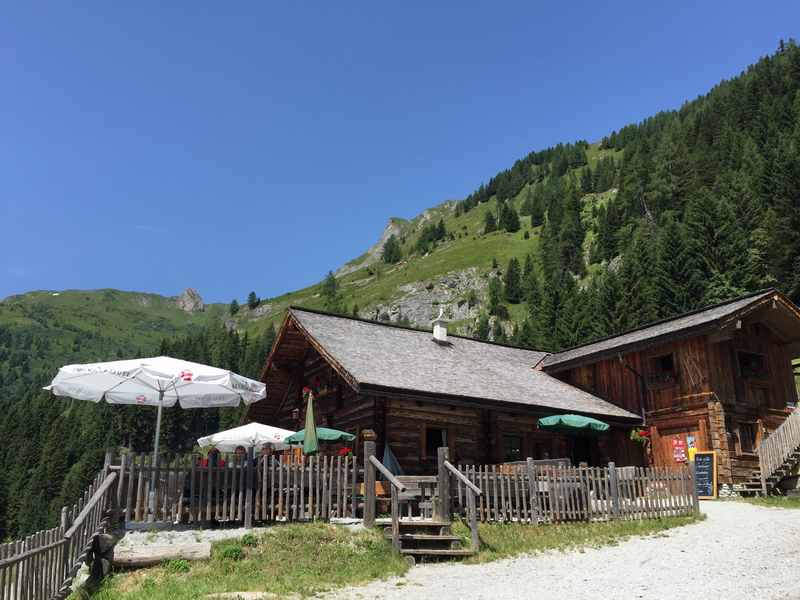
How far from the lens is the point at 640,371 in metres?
27.8

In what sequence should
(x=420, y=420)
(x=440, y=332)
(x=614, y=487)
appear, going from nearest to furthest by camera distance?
(x=614, y=487), (x=420, y=420), (x=440, y=332)

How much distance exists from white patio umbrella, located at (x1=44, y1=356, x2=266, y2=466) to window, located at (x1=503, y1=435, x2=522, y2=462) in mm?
11271

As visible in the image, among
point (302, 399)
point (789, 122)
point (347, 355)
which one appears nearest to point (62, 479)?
point (302, 399)

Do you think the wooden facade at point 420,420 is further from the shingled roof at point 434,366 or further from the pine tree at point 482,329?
the pine tree at point 482,329

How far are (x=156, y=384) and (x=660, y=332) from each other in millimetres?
19351

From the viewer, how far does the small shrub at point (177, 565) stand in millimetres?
12172

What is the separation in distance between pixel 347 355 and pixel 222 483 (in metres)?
7.91

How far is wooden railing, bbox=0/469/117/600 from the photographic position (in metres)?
8.67

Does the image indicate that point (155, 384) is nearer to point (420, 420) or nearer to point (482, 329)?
point (420, 420)

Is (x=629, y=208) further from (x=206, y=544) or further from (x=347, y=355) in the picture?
(x=206, y=544)

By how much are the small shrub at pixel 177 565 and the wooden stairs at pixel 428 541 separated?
13.7 feet

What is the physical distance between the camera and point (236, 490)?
1504cm

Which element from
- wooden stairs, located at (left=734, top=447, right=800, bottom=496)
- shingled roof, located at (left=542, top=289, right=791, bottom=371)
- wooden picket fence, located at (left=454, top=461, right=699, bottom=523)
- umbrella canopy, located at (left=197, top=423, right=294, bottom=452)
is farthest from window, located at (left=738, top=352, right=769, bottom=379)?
umbrella canopy, located at (left=197, top=423, right=294, bottom=452)

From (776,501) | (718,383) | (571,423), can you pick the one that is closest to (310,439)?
(571,423)
